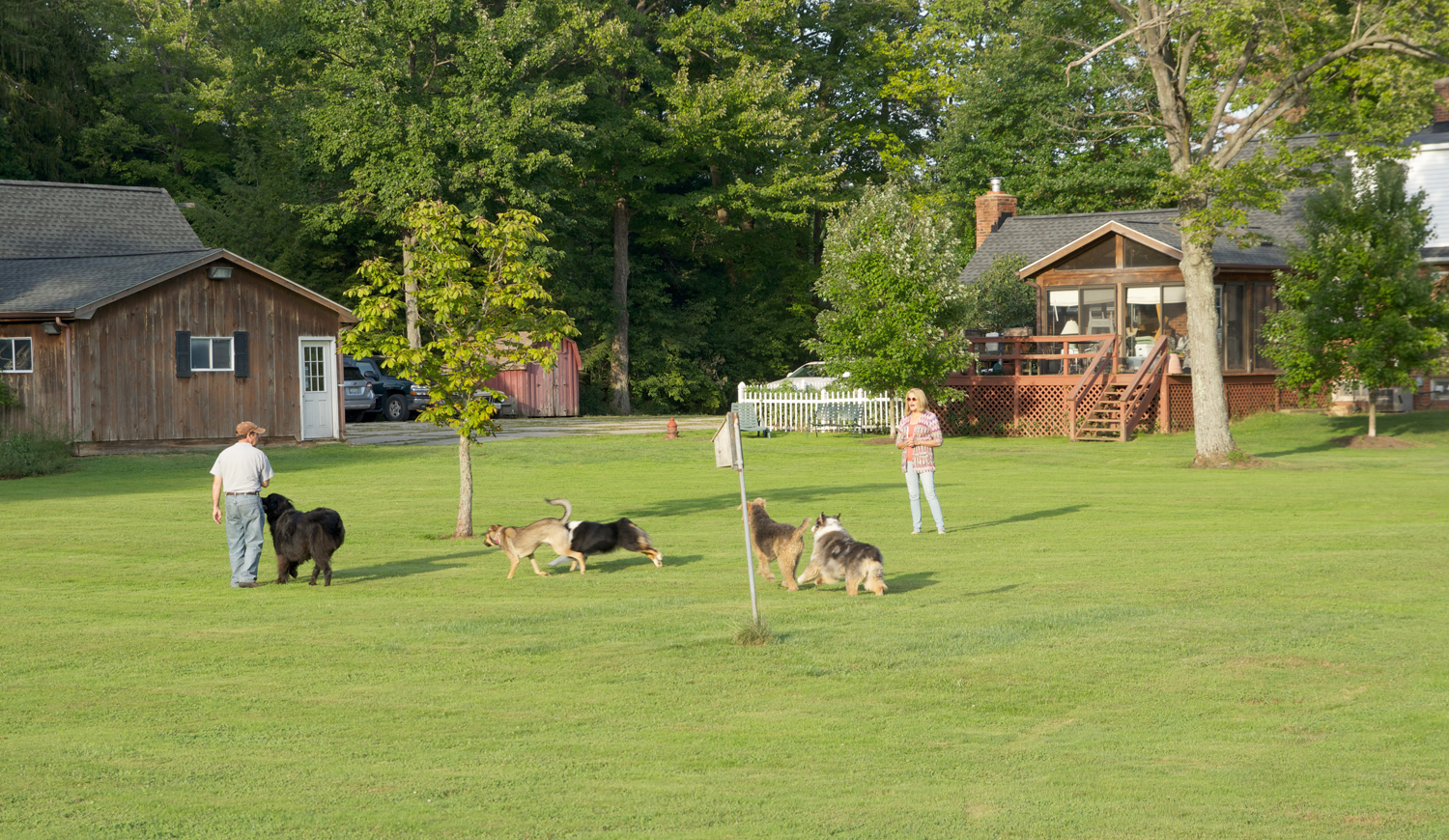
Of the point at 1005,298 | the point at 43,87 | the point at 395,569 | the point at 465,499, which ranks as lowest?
the point at 395,569

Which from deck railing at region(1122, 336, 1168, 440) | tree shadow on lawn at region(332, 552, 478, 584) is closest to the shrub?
Result: tree shadow on lawn at region(332, 552, 478, 584)

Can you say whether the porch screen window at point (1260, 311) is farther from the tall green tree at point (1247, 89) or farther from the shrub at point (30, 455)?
the shrub at point (30, 455)

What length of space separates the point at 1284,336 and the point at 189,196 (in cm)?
4288

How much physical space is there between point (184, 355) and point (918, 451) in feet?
74.4

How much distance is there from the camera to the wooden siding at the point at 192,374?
3142 centimetres

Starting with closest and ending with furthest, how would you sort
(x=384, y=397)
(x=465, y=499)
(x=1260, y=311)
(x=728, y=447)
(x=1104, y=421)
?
(x=728, y=447) < (x=465, y=499) < (x=1104, y=421) < (x=1260, y=311) < (x=384, y=397)

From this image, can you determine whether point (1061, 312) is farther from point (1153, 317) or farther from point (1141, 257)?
point (1141, 257)

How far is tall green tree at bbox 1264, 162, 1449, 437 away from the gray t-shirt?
79.8ft

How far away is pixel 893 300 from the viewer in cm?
3275

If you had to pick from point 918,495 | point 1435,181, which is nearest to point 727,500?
point 918,495

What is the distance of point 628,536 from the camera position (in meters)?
13.9

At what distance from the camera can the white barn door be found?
35.4 meters

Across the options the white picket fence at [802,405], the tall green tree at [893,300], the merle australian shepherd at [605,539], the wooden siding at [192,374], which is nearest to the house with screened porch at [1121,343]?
the white picket fence at [802,405]

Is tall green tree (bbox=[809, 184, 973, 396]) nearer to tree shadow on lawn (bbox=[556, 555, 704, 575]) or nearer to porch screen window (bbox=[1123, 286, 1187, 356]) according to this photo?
porch screen window (bbox=[1123, 286, 1187, 356])
